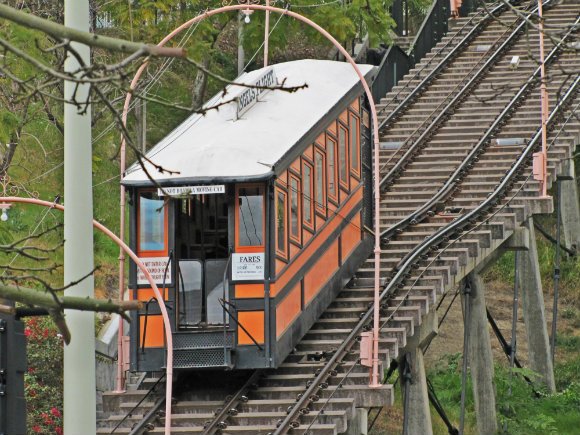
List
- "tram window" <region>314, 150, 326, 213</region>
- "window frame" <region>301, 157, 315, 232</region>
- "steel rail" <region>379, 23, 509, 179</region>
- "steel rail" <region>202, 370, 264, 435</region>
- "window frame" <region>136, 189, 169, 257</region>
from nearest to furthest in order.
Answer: "steel rail" <region>202, 370, 264, 435</region>
"window frame" <region>136, 189, 169, 257</region>
"window frame" <region>301, 157, 315, 232</region>
"tram window" <region>314, 150, 326, 213</region>
"steel rail" <region>379, 23, 509, 179</region>

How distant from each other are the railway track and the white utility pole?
13.4 feet

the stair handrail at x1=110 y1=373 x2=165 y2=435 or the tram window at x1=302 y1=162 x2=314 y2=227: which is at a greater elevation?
the tram window at x1=302 y1=162 x2=314 y2=227

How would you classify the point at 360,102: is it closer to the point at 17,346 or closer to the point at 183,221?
the point at 183,221

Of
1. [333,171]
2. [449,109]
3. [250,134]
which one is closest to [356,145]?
[333,171]

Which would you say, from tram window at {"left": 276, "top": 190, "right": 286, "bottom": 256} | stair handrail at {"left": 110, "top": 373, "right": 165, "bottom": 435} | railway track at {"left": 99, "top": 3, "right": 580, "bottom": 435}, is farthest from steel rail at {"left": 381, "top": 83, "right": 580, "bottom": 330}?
stair handrail at {"left": 110, "top": 373, "right": 165, "bottom": 435}

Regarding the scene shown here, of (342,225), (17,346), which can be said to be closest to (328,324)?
(342,225)

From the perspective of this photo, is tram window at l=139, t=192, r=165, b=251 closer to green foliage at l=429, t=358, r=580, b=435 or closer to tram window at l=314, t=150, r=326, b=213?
tram window at l=314, t=150, r=326, b=213

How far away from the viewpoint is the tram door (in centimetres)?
2134

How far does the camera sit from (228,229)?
21.2 meters

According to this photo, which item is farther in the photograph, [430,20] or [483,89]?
[430,20]

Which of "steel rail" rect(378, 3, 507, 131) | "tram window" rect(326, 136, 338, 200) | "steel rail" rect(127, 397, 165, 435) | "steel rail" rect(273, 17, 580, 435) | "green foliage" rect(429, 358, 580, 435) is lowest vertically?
"green foliage" rect(429, 358, 580, 435)

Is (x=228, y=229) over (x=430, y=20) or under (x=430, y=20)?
under

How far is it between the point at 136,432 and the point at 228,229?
2.67 meters

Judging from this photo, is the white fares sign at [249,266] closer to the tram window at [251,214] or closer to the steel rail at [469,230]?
the tram window at [251,214]
